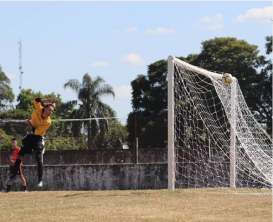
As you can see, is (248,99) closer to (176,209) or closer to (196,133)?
(196,133)

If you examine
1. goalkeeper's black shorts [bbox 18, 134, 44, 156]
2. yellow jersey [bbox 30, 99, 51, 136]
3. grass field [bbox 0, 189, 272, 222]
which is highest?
yellow jersey [bbox 30, 99, 51, 136]

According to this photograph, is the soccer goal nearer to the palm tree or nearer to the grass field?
the grass field

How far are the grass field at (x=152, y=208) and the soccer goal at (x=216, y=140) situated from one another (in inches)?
90.5

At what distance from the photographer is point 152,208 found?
11375mm

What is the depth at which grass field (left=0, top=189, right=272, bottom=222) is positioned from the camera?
10141mm

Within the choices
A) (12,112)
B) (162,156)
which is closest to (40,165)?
(162,156)

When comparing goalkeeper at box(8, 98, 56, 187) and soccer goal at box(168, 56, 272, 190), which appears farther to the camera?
soccer goal at box(168, 56, 272, 190)

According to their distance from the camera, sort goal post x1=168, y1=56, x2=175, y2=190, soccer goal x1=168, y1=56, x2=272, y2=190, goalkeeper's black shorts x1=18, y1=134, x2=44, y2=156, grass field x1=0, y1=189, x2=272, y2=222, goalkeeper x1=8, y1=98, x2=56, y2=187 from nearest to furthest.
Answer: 1. grass field x1=0, y1=189, x2=272, y2=222
2. goalkeeper x1=8, y1=98, x2=56, y2=187
3. goalkeeper's black shorts x1=18, y1=134, x2=44, y2=156
4. goal post x1=168, y1=56, x2=175, y2=190
5. soccer goal x1=168, y1=56, x2=272, y2=190

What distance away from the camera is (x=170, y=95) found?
15.4 metres

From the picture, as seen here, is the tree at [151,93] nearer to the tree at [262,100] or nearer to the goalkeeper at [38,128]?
the tree at [262,100]

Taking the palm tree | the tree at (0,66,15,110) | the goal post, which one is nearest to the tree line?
the palm tree

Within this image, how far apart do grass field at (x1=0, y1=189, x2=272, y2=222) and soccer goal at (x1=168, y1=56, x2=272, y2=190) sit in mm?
2300

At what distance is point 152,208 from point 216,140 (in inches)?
277

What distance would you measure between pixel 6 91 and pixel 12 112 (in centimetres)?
480
